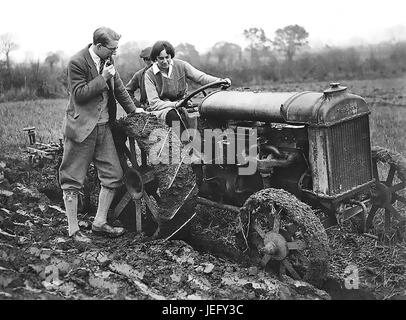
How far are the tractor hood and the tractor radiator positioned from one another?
0.10m

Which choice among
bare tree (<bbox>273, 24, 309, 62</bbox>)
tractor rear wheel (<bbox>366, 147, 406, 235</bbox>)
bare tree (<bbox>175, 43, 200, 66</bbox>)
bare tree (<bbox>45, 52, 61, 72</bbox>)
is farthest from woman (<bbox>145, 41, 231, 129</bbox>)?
bare tree (<bbox>273, 24, 309, 62</bbox>)

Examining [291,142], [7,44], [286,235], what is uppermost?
[7,44]

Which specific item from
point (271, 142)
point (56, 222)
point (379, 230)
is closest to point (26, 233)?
point (56, 222)

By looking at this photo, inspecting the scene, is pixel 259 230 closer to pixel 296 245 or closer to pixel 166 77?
pixel 296 245

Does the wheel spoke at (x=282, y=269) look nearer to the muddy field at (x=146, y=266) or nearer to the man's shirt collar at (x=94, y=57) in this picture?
the muddy field at (x=146, y=266)

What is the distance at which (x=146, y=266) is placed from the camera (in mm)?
4234

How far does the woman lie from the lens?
5.46m

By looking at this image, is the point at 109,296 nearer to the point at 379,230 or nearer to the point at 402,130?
the point at 379,230

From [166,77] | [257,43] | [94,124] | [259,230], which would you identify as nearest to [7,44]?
[166,77]

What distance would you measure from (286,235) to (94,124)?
2.14 m

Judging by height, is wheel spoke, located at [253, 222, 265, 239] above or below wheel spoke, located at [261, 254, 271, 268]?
above

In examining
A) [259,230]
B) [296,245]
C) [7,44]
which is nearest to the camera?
[296,245]

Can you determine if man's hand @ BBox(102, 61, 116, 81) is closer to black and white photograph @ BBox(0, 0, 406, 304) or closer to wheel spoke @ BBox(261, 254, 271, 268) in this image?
black and white photograph @ BBox(0, 0, 406, 304)
